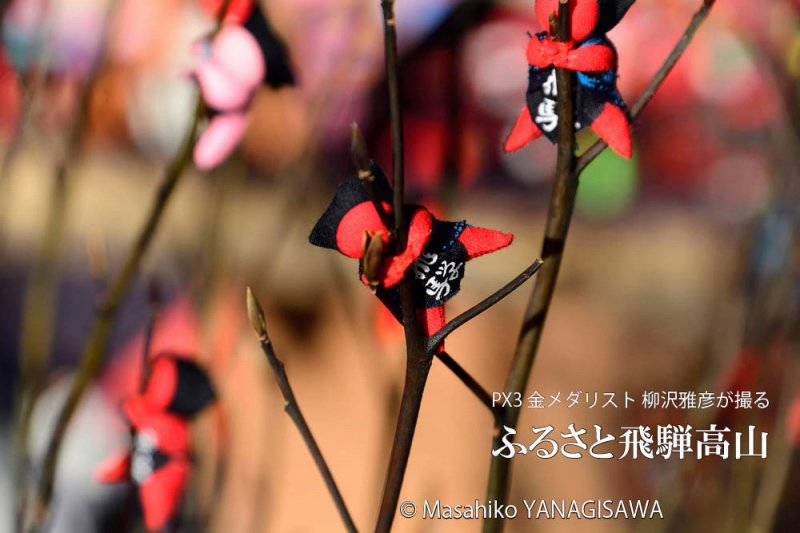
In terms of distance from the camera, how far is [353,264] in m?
0.70

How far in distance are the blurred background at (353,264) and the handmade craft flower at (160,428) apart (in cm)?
15

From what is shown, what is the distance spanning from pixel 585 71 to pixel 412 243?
0.10 metres

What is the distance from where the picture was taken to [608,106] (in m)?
0.30

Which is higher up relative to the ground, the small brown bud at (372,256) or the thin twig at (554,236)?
the thin twig at (554,236)

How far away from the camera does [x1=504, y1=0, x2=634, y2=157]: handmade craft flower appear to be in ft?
0.95

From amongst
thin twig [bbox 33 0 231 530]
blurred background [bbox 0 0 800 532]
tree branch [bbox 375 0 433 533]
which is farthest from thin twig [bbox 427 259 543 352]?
blurred background [bbox 0 0 800 532]

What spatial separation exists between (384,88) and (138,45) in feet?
0.72

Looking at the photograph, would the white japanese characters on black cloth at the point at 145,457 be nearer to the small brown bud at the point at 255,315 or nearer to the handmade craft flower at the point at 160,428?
the handmade craft flower at the point at 160,428

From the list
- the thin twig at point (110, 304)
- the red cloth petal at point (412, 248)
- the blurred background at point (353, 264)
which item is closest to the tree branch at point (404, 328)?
the red cloth petal at point (412, 248)

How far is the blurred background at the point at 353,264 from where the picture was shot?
0.63m

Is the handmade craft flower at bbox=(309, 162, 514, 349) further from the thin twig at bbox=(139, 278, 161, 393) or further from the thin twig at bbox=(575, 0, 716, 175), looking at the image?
the thin twig at bbox=(139, 278, 161, 393)

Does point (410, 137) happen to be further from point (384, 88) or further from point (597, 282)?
point (597, 282)

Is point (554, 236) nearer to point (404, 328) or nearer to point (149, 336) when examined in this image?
point (404, 328)

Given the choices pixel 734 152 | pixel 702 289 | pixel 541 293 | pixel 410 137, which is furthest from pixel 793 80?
pixel 541 293
